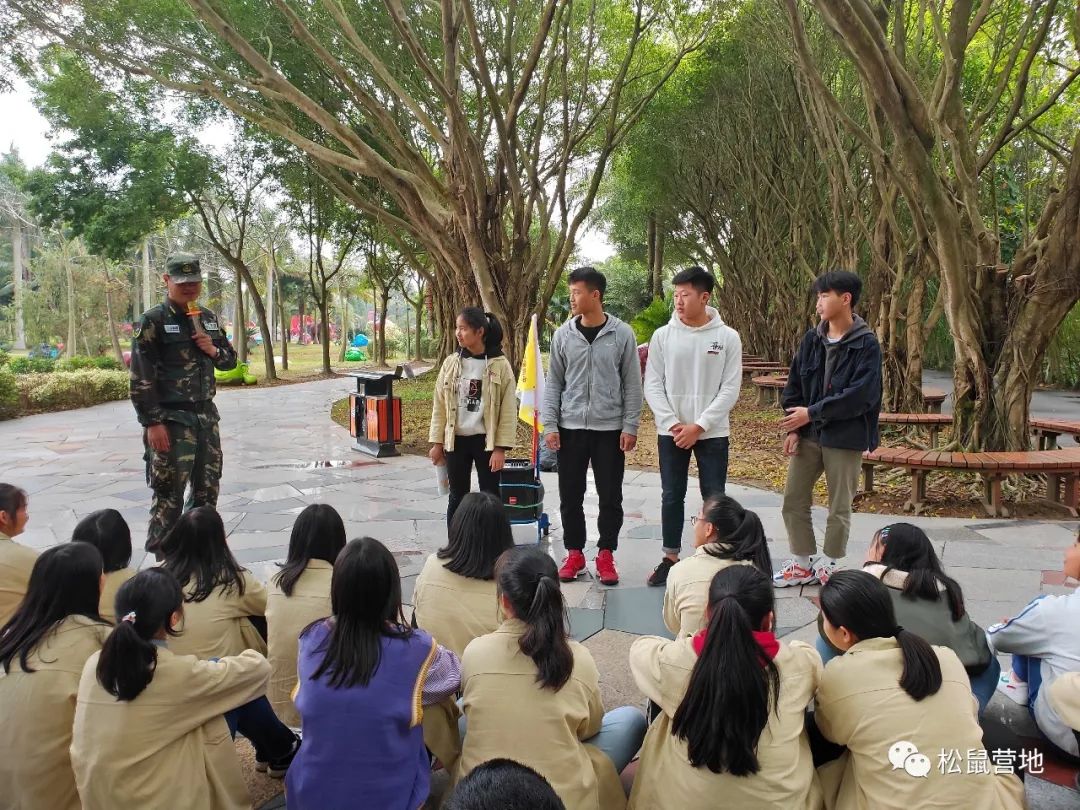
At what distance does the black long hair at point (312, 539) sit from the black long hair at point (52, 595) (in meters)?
0.66

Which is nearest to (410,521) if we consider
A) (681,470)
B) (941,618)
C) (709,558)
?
(681,470)

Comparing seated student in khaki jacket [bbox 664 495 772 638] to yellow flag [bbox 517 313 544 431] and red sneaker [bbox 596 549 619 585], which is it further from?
yellow flag [bbox 517 313 544 431]

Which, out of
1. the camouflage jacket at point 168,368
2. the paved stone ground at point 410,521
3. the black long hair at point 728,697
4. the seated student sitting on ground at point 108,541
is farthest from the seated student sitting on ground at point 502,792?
the camouflage jacket at point 168,368

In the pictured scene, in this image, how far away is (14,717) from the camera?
2.16 metres

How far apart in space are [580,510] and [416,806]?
2.43 metres

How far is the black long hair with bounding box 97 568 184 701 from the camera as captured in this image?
6.73 ft

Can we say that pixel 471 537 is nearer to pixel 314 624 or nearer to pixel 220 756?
pixel 314 624

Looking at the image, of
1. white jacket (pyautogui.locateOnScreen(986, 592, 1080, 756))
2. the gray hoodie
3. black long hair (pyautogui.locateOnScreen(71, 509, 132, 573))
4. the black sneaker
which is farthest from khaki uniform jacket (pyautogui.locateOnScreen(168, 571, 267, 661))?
white jacket (pyautogui.locateOnScreen(986, 592, 1080, 756))

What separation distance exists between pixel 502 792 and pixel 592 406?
3315mm

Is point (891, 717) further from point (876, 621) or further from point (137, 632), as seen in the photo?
point (137, 632)

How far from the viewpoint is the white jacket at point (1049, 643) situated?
252cm

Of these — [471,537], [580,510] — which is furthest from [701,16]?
[471,537]

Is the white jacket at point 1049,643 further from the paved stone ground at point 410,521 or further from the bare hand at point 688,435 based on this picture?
the bare hand at point 688,435

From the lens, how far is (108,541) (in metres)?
3.02
